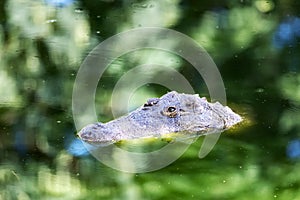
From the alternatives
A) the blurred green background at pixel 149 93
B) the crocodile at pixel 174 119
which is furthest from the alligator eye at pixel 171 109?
the blurred green background at pixel 149 93

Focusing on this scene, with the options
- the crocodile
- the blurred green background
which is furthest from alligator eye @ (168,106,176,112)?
the blurred green background

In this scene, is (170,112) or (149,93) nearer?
(170,112)

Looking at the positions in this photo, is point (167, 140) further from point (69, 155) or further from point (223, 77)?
point (223, 77)

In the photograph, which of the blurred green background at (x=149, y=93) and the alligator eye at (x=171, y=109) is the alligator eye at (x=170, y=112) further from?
the blurred green background at (x=149, y=93)

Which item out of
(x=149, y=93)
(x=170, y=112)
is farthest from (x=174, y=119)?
(x=149, y=93)

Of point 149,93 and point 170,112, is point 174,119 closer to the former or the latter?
point 170,112

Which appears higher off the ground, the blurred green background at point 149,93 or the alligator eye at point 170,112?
the alligator eye at point 170,112
